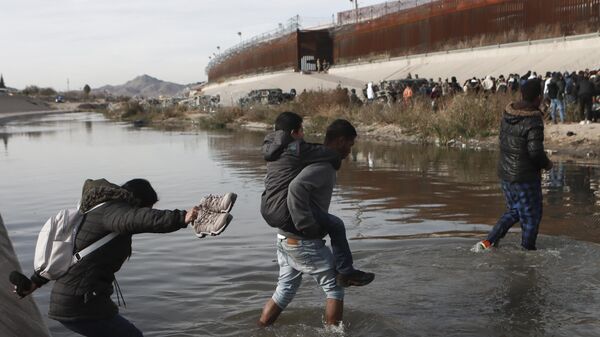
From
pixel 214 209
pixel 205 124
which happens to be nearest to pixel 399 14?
pixel 205 124

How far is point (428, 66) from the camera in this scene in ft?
161

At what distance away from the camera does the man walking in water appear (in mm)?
4848

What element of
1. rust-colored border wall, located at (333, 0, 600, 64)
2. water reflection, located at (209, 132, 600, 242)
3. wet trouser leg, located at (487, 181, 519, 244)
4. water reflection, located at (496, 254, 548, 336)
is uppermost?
rust-colored border wall, located at (333, 0, 600, 64)

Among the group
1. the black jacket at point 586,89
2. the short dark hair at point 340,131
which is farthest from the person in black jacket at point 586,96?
the short dark hair at point 340,131

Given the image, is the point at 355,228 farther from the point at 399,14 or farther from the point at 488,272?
the point at 399,14

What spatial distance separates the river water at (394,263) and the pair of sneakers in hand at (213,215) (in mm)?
2153

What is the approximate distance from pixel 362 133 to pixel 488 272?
71.9ft

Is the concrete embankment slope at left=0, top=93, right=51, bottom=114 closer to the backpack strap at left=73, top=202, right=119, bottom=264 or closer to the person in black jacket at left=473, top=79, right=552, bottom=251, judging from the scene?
the person in black jacket at left=473, top=79, right=552, bottom=251

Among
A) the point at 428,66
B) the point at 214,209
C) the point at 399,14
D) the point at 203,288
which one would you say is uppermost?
the point at 399,14

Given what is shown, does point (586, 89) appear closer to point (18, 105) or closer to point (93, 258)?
point (93, 258)

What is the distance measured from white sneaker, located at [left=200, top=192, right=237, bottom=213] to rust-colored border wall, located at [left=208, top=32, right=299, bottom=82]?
6437cm

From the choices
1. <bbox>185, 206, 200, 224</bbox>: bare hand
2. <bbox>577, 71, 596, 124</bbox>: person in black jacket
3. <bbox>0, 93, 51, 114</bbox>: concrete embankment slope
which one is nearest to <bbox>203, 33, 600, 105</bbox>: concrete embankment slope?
<bbox>577, 71, 596, 124</bbox>: person in black jacket

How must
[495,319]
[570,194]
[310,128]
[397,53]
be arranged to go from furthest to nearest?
[397,53] → [310,128] → [570,194] → [495,319]

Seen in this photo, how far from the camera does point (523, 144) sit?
7.22 m
